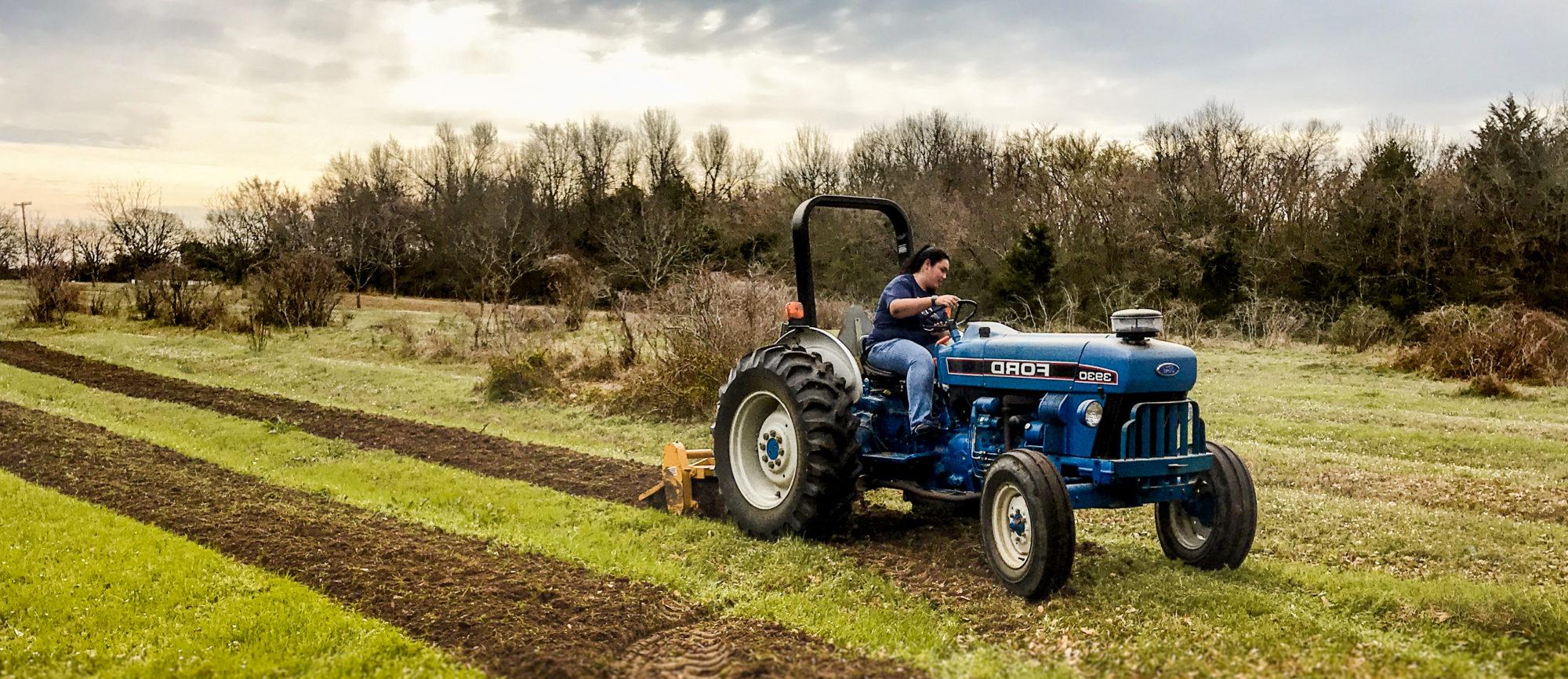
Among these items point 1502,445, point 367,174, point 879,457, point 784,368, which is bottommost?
point 1502,445

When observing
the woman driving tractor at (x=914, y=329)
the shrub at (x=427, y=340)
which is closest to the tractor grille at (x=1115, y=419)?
the woman driving tractor at (x=914, y=329)

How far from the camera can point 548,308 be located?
2247 cm

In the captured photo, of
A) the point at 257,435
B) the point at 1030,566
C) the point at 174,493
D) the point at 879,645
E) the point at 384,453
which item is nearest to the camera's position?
the point at 879,645

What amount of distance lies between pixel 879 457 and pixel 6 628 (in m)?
4.74

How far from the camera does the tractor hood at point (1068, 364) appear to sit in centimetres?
542

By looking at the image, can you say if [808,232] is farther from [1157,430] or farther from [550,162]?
[550,162]

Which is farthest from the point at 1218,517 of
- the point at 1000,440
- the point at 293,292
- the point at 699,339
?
the point at 293,292

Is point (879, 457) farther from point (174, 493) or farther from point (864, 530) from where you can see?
point (174, 493)

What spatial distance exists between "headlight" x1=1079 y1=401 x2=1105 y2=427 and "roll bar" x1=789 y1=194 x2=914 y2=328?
198 cm

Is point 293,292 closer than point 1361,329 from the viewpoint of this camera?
No

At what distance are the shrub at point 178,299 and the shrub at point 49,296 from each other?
1590mm

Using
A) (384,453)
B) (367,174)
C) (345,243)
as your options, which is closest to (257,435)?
(384,453)

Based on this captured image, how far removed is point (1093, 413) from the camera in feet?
18.1

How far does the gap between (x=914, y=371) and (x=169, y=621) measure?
4.20m
